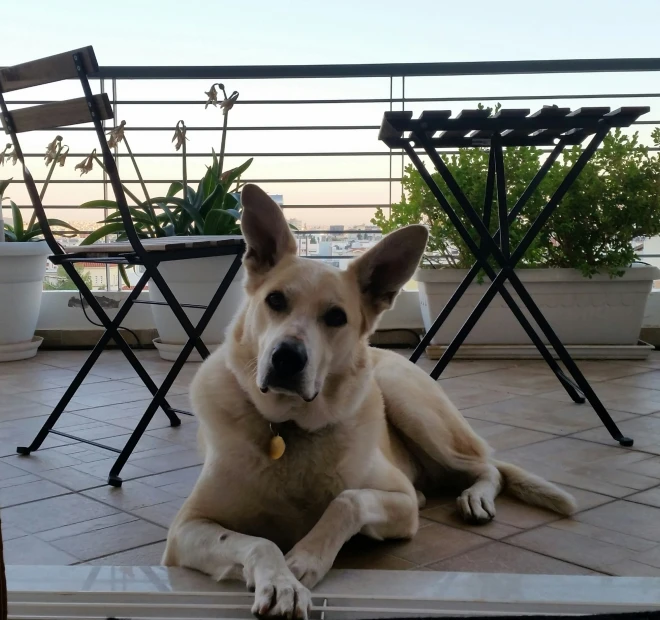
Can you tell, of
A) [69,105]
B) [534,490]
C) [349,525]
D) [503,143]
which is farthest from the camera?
[503,143]

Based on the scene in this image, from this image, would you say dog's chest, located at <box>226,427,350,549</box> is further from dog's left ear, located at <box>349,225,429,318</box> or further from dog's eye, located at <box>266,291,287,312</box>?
dog's left ear, located at <box>349,225,429,318</box>

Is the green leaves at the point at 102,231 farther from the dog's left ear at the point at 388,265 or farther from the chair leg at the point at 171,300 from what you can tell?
the dog's left ear at the point at 388,265

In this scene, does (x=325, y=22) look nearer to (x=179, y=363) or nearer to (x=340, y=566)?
(x=179, y=363)

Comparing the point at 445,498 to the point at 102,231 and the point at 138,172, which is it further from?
the point at 138,172

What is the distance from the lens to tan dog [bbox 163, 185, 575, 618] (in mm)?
1595

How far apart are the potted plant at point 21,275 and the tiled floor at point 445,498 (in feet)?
2.15

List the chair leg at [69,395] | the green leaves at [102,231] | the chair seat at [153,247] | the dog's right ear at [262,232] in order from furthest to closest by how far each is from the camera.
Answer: the green leaves at [102,231] → the chair leg at [69,395] → the chair seat at [153,247] → the dog's right ear at [262,232]

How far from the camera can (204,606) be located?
4.65ft

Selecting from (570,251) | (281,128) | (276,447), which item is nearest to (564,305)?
(570,251)

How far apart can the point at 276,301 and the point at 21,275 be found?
123 inches

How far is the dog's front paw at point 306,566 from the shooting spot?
1.47 metres

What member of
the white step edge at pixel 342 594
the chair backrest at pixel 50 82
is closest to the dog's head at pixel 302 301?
the white step edge at pixel 342 594

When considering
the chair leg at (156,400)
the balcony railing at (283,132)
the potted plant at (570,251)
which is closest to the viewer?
the chair leg at (156,400)

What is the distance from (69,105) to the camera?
2.45 metres
